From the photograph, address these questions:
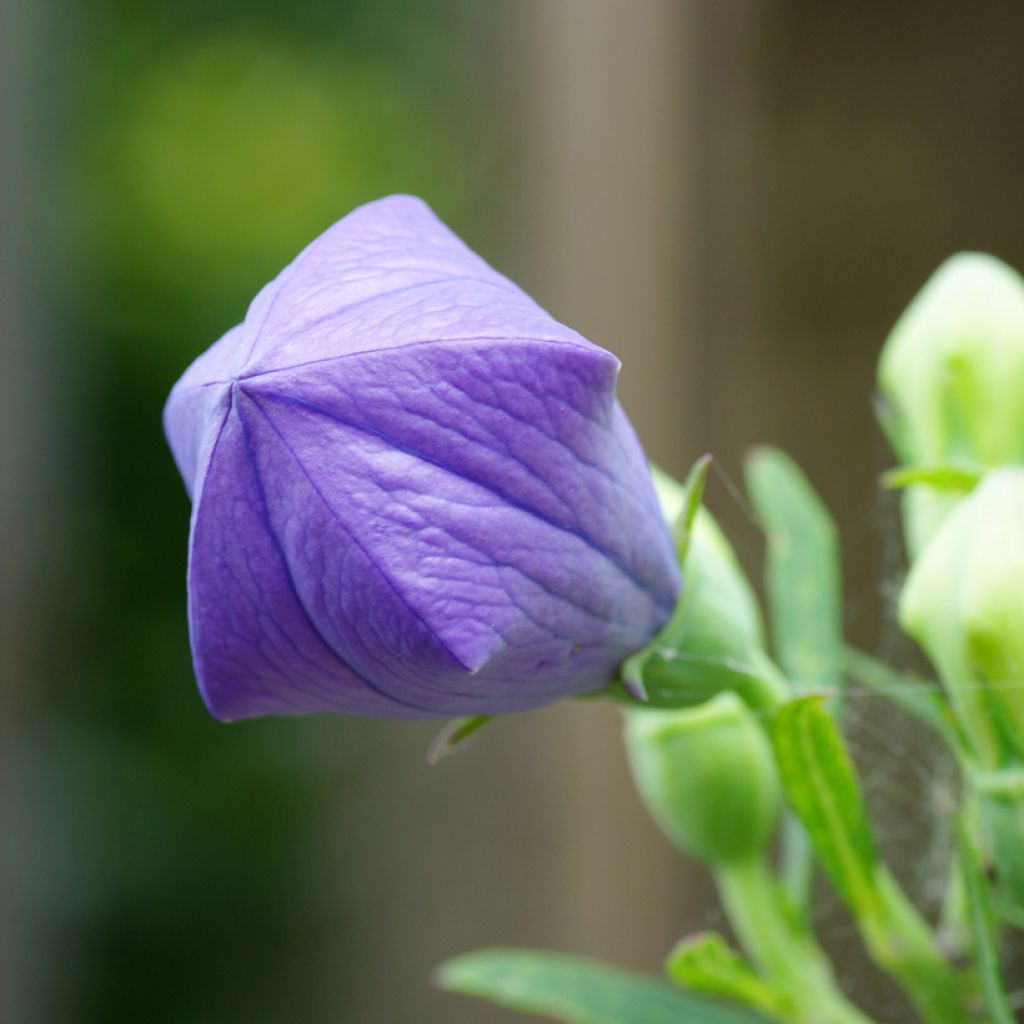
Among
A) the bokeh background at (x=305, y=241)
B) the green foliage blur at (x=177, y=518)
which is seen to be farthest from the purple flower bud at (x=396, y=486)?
the green foliage blur at (x=177, y=518)

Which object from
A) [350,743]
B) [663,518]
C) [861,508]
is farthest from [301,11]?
[663,518]

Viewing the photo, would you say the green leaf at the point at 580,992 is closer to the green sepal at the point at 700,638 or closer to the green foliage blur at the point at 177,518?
the green sepal at the point at 700,638

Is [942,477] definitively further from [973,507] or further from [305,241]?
[305,241]

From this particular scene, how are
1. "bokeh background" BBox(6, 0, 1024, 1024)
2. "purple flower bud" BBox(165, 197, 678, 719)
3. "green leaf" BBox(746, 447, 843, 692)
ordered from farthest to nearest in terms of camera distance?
"bokeh background" BBox(6, 0, 1024, 1024) → "green leaf" BBox(746, 447, 843, 692) → "purple flower bud" BBox(165, 197, 678, 719)

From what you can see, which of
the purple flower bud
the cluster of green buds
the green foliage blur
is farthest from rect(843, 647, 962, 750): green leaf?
the green foliage blur

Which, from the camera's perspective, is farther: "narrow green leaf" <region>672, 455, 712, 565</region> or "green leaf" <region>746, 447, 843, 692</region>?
"green leaf" <region>746, 447, 843, 692</region>

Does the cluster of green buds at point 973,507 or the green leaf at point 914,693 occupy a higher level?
the cluster of green buds at point 973,507

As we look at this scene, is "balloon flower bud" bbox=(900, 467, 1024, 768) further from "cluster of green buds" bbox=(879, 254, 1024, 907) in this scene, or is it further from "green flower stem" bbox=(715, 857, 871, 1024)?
"green flower stem" bbox=(715, 857, 871, 1024)
